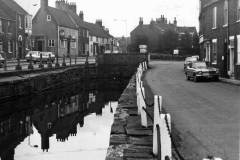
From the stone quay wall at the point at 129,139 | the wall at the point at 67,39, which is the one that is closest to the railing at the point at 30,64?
the stone quay wall at the point at 129,139

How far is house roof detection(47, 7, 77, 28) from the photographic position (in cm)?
7094

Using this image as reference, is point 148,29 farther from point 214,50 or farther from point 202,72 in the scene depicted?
point 202,72

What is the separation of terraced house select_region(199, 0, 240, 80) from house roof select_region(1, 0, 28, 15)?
33011mm

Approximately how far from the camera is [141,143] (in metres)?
8.35

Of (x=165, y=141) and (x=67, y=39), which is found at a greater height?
(x=67, y=39)

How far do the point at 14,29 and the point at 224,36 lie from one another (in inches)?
1398

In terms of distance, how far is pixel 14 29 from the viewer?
57.9 m

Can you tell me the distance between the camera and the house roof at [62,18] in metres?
70.9

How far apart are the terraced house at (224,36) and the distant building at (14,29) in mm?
27662

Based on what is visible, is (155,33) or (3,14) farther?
(155,33)

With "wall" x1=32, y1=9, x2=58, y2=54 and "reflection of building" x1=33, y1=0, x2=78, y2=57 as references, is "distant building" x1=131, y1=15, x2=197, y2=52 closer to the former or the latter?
"reflection of building" x1=33, y1=0, x2=78, y2=57

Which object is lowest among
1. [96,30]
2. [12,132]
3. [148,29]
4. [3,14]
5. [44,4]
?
[12,132]

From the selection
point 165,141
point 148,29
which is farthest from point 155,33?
point 165,141

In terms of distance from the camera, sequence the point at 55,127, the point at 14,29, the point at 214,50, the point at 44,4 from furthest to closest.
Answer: the point at 44,4, the point at 14,29, the point at 214,50, the point at 55,127
